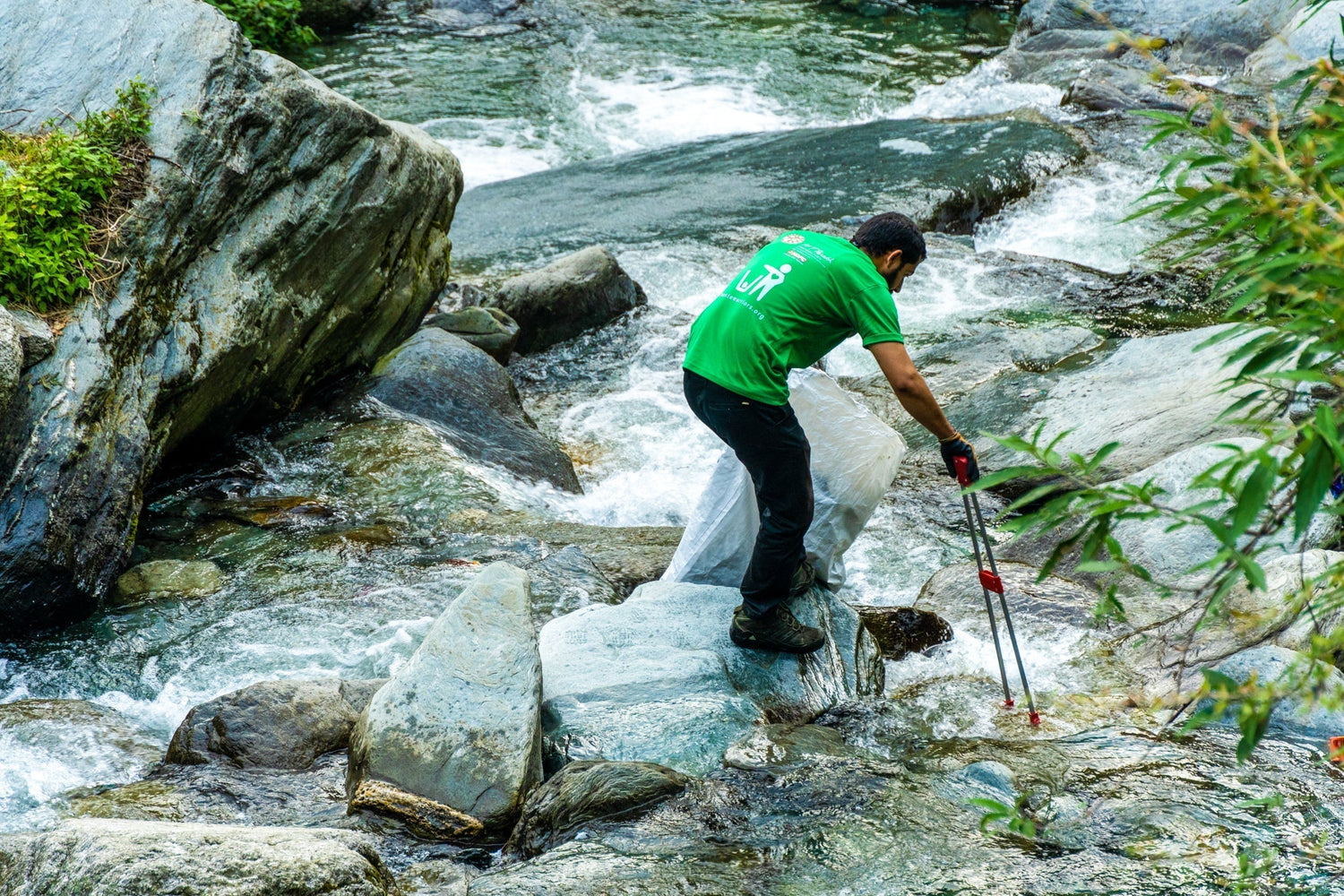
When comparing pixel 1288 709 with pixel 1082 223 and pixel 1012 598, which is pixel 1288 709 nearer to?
pixel 1012 598

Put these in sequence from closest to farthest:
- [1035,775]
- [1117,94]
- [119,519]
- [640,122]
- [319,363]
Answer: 1. [1035,775]
2. [119,519]
3. [319,363]
4. [1117,94]
5. [640,122]

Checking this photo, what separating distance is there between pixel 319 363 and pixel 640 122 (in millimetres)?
10058

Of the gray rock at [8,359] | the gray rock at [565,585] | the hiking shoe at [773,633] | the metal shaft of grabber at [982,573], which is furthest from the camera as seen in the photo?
the gray rock at [565,585]

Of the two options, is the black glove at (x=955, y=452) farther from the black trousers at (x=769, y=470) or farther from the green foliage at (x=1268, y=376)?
the green foliage at (x=1268, y=376)

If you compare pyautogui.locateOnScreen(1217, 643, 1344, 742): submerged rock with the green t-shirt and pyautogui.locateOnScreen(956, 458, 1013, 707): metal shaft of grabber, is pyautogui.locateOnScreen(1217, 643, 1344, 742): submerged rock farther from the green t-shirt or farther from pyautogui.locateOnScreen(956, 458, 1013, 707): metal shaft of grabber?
the green t-shirt

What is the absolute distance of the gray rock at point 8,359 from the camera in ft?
18.3

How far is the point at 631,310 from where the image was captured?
37.4 feet

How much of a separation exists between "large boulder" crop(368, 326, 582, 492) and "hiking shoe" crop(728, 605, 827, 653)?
3472 mm

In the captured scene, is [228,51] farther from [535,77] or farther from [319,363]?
[535,77]

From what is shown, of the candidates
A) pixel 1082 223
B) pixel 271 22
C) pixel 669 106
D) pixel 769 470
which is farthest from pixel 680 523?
pixel 271 22

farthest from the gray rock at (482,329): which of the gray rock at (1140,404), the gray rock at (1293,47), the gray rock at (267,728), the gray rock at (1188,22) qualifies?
the gray rock at (1293,47)

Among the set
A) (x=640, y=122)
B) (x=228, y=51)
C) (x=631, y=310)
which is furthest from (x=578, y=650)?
(x=640, y=122)

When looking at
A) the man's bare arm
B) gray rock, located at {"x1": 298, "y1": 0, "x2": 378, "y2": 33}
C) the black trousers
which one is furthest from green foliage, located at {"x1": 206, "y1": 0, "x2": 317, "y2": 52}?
the man's bare arm

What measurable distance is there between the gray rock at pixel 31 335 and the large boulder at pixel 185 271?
0.06m
